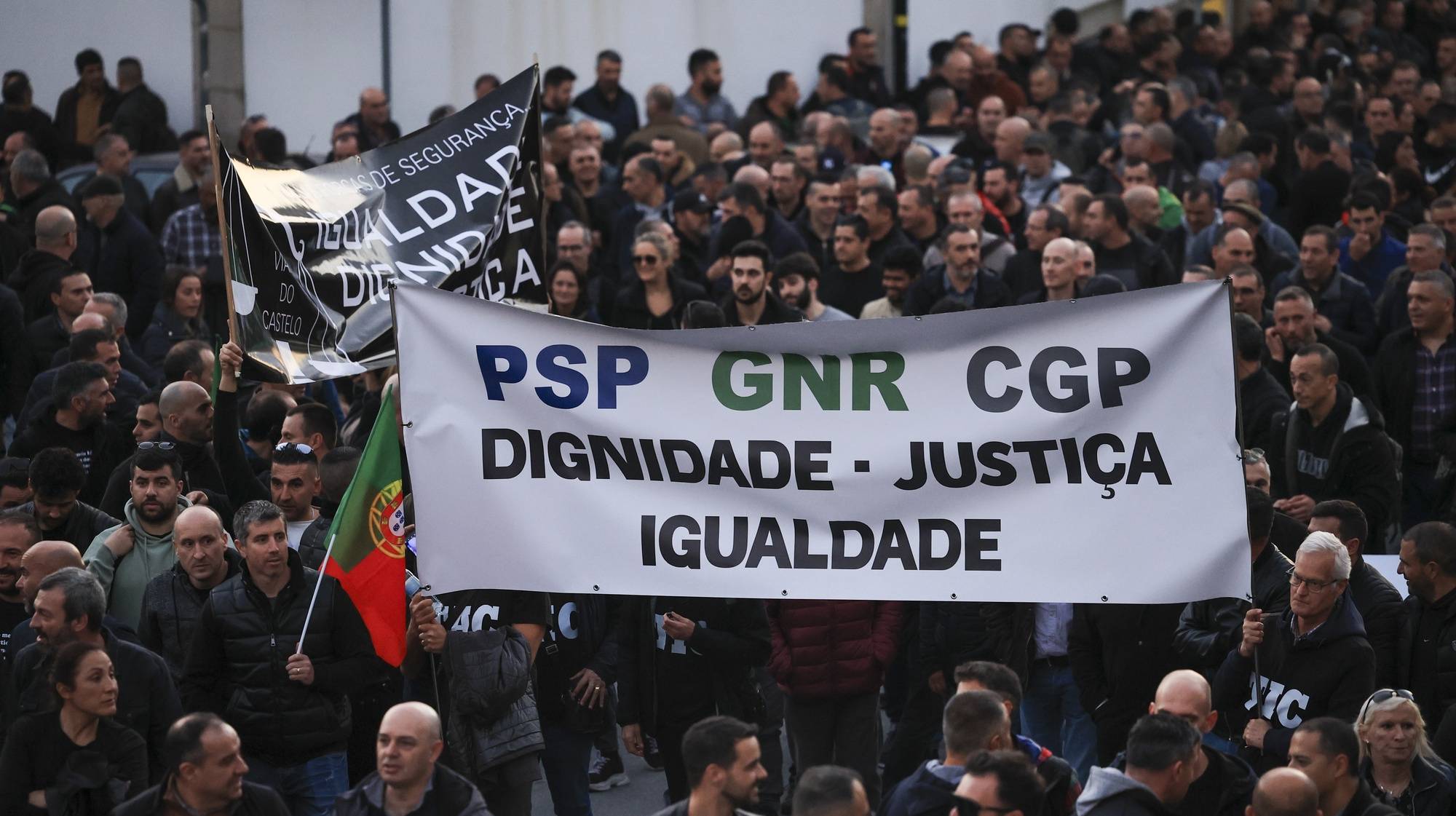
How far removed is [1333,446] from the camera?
1061 centimetres

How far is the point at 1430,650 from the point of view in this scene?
8641 millimetres

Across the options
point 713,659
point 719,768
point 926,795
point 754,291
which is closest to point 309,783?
point 713,659

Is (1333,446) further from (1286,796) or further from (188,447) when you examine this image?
(188,447)

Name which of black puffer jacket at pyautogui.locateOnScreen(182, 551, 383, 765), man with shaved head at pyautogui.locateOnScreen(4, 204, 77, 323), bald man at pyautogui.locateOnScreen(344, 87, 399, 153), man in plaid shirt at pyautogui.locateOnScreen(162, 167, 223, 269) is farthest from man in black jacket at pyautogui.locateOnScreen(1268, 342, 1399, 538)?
bald man at pyautogui.locateOnScreen(344, 87, 399, 153)

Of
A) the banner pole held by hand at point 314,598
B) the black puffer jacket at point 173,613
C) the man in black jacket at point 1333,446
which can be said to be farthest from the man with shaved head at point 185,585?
the man in black jacket at point 1333,446

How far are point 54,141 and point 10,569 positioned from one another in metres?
11.5

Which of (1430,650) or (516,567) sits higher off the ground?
(516,567)

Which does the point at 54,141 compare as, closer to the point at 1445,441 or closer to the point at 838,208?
the point at 838,208

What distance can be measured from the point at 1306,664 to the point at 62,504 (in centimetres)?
532

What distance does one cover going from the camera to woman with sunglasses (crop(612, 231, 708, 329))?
512 inches

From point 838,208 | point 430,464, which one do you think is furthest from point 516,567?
point 838,208

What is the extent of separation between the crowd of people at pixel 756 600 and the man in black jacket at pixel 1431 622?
0.01 metres

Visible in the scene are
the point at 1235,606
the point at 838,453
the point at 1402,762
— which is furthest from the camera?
the point at 1235,606

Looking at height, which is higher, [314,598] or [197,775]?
[314,598]
